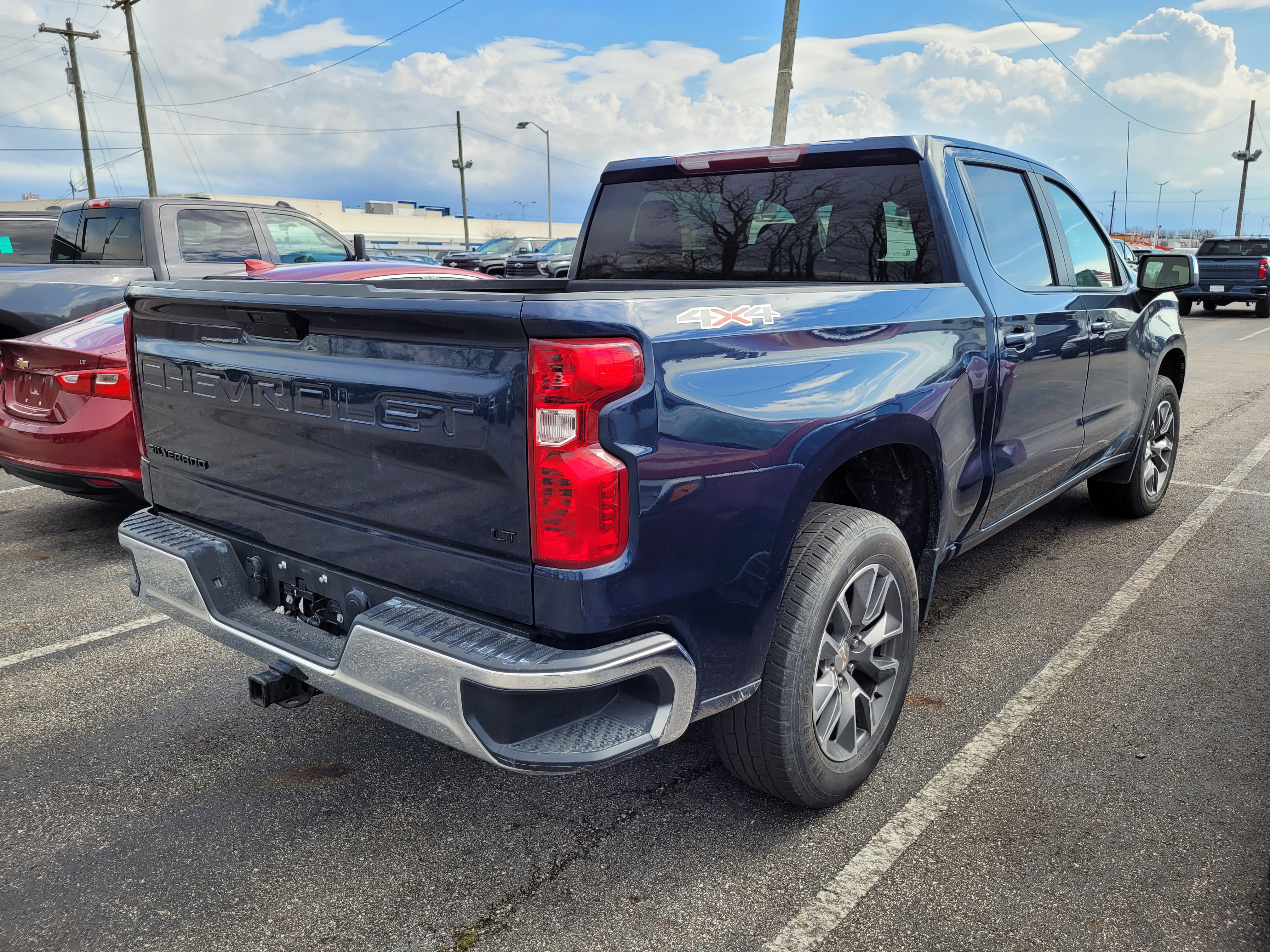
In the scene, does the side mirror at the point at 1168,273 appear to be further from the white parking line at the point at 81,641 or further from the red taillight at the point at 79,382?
the red taillight at the point at 79,382

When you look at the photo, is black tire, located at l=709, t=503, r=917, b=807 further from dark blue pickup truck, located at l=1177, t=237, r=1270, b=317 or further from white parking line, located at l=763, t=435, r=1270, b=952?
dark blue pickup truck, located at l=1177, t=237, r=1270, b=317

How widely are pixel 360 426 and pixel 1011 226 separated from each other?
109 inches

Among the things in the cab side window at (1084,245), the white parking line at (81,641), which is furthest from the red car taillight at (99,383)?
the cab side window at (1084,245)

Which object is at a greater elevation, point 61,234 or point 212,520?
point 61,234

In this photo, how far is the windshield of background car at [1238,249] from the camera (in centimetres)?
2239

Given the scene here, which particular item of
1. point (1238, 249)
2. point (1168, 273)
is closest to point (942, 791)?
point (1168, 273)

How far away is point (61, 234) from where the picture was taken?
8.97 meters

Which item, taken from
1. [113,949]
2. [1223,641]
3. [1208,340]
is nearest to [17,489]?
[113,949]

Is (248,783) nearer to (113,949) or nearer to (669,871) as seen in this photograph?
(113,949)

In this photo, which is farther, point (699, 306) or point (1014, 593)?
point (1014, 593)

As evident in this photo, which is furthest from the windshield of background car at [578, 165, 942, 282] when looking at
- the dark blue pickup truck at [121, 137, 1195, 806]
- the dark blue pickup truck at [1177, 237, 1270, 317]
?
the dark blue pickup truck at [1177, 237, 1270, 317]

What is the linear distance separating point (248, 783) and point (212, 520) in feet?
2.76

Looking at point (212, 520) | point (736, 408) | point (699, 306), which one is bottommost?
point (212, 520)

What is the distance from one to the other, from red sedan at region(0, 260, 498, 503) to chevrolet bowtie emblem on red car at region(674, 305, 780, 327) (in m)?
2.88
